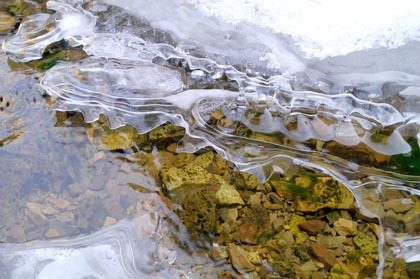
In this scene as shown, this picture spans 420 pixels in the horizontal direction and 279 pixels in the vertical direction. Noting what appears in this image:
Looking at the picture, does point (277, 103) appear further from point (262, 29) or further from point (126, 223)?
point (126, 223)

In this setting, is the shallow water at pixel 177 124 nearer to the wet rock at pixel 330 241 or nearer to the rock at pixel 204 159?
the rock at pixel 204 159

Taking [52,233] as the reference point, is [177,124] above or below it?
above

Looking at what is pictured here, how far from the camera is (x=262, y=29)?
7.16ft

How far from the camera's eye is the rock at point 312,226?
184cm

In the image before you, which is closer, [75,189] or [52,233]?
[52,233]

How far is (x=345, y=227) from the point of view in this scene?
1838 millimetres

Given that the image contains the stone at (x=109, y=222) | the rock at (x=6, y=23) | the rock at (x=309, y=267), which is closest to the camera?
the rock at (x=309, y=267)

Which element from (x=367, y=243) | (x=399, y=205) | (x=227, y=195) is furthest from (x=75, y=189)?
(x=399, y=205)

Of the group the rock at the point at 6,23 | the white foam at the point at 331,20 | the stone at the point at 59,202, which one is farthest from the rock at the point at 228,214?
the rock at the point at 6,23

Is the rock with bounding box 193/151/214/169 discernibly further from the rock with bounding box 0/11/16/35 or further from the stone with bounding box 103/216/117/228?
the rock with bounding box 0/11/16/35

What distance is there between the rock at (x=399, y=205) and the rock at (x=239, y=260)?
21.5 inches

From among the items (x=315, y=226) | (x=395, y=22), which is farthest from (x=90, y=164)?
(x=395, y=22)

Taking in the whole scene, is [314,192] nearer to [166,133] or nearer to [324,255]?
[324,255]

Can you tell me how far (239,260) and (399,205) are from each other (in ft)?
2.03
